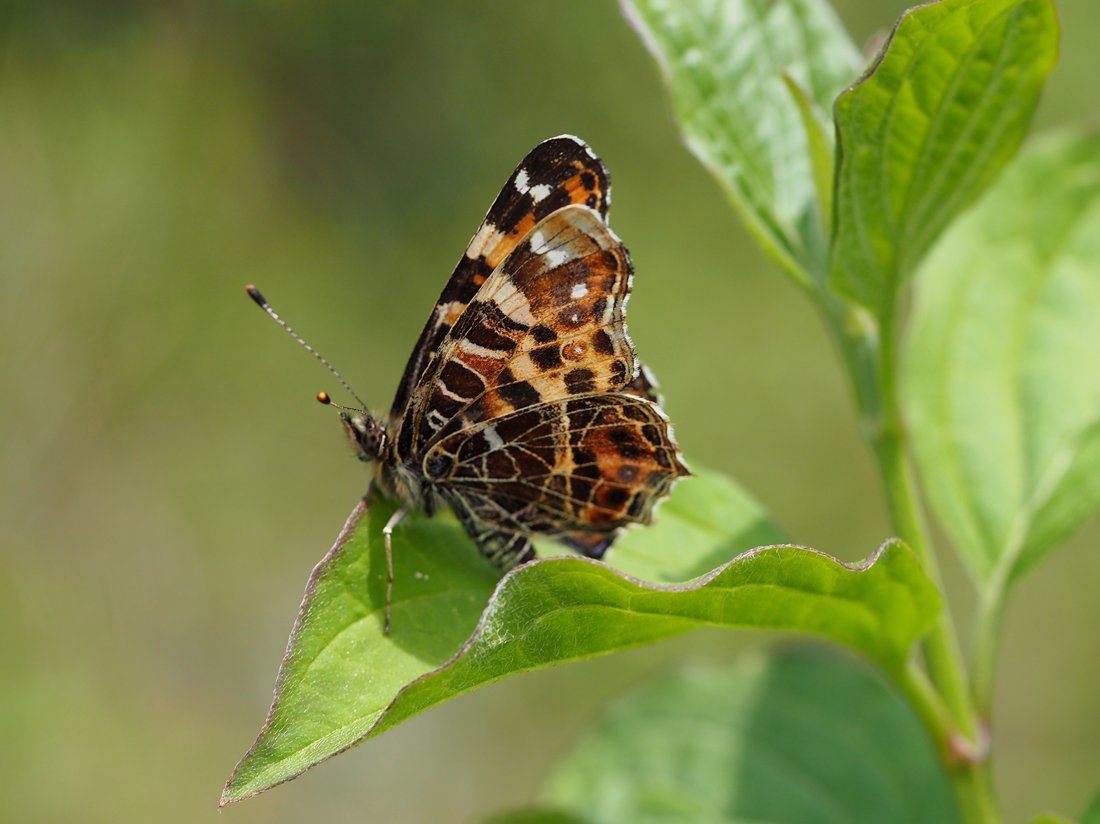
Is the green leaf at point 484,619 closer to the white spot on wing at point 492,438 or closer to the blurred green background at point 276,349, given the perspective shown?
the white spot on wing at point 492,438

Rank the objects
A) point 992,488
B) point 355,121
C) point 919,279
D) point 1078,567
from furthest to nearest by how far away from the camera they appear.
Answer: point 355,121
point 1078,567
point 919,279
point 992,488

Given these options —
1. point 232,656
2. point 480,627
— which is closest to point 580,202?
point 480,627

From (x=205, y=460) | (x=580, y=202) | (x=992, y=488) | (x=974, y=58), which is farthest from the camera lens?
(x=205, y=460)

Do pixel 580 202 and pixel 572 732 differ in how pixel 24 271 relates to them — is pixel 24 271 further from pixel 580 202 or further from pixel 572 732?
pixel 580 202

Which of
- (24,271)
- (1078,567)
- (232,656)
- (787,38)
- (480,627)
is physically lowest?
(1078,567)

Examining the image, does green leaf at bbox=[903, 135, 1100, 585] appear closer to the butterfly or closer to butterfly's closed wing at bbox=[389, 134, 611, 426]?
the butterfly
